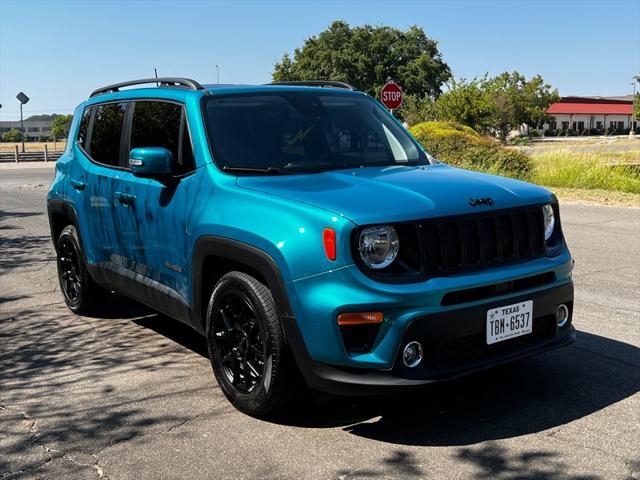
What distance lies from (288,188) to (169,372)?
1.77 metres

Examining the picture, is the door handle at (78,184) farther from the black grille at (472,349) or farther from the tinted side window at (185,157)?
the black grille at (472,349)

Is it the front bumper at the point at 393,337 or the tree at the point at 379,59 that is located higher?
the tree at the point at 379,59

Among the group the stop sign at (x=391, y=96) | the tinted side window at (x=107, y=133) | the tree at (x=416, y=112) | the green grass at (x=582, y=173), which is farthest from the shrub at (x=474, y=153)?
the tinted side window at (x=107, y=133)

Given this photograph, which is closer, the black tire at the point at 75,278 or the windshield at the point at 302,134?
the windshield at the point at 302,134

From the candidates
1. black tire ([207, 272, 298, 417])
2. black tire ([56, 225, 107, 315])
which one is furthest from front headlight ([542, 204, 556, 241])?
black tire ([56, 225, 107, 315])

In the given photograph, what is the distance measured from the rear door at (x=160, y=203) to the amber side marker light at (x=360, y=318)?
54.4 inches

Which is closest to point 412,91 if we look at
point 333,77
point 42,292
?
point 333,77

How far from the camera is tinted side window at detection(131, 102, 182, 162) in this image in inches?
187

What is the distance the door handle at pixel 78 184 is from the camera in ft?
19.0

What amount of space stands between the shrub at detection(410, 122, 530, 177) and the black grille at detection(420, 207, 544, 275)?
1488 cm

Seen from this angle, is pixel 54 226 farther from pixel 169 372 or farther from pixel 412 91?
pixel 412 91

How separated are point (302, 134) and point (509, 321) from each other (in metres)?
1.88

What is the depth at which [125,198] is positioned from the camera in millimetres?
5043

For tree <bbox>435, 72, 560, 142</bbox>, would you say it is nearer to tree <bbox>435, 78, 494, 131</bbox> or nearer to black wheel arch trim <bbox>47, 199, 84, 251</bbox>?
tree <bbox>435, 78, 494, 131</bbox>
